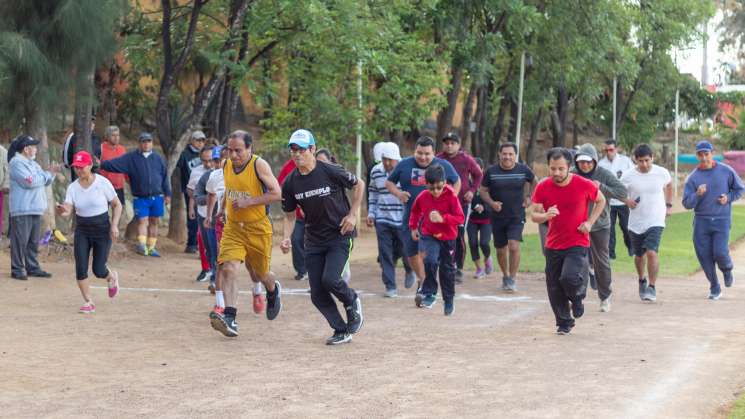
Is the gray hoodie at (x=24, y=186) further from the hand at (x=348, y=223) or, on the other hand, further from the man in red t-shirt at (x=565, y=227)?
the man in red t-shirt at (x=565, y=227)

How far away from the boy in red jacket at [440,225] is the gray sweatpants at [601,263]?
148 centimetres

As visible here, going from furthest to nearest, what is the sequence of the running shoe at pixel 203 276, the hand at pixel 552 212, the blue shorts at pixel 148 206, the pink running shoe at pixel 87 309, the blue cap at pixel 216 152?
the blue shorts at pixel 148 206
the running shoe at pixel 203 276
the blue cap at pixel 216 152
the pink running shoe at pixel 87 309
the hand at pixel 552 212

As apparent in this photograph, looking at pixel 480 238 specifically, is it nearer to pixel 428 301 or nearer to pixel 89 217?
pixel 428 301

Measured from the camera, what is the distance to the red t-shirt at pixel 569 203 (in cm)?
1068

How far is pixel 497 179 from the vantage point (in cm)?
1470

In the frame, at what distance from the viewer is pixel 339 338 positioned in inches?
400

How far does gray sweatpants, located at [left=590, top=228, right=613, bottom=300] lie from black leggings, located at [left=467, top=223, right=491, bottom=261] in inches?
140

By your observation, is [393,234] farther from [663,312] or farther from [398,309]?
[663,312]

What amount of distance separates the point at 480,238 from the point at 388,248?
264 cm

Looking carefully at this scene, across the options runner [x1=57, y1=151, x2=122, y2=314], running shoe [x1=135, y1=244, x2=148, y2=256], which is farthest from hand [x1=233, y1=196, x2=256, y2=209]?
running shoe [x1=135, y1=244, x2=148, y2=256]

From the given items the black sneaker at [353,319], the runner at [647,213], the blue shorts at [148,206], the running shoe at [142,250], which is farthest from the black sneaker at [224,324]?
the running shoe at [142,250]

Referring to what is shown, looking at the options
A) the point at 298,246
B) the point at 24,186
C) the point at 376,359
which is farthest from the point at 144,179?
the point at 376,359

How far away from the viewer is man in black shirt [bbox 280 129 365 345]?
10156 millimetres

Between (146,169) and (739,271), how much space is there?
872cm
